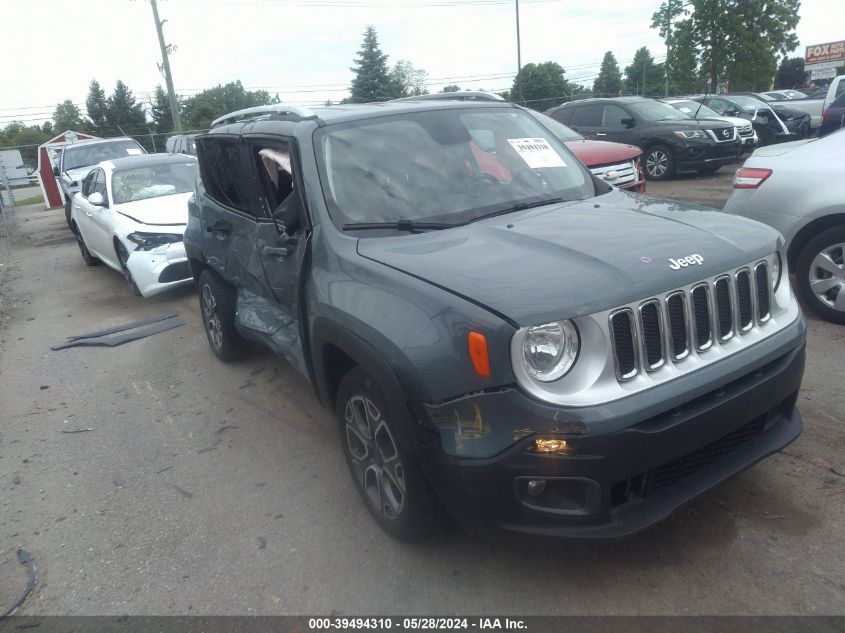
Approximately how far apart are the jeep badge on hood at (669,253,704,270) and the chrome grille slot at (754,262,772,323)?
0.40m

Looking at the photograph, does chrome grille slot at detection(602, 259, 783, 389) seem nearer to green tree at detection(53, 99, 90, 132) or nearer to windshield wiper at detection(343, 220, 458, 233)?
windshield wiper at detection(343, 220, 458, 233)

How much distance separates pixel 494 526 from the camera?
2.51 metres

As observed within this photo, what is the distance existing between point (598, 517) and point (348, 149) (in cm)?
228

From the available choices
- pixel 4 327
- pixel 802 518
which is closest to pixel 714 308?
pixel 802 518

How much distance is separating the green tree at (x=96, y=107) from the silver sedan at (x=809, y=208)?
7572 centimetres

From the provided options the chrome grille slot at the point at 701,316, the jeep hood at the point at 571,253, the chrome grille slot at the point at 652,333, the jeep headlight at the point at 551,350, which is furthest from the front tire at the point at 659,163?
the jeep headlight at the point at 551,350

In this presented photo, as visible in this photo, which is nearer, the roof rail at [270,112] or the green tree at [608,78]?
the roof rail at [270,112]

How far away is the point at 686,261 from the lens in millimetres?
2662

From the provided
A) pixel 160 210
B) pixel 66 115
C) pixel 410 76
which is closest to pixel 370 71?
pixel 410 76

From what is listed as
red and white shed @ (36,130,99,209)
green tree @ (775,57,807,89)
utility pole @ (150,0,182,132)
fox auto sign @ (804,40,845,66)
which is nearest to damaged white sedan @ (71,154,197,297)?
red and white shed @ (36,130,99,209)

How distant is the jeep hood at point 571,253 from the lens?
245 centimetres

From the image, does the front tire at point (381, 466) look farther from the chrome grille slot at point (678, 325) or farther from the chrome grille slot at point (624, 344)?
the chrome grille slot at point (678, 325)

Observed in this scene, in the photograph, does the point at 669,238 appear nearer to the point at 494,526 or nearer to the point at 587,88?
the point at 494,526

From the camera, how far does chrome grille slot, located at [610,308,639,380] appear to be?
2436 millimetres
